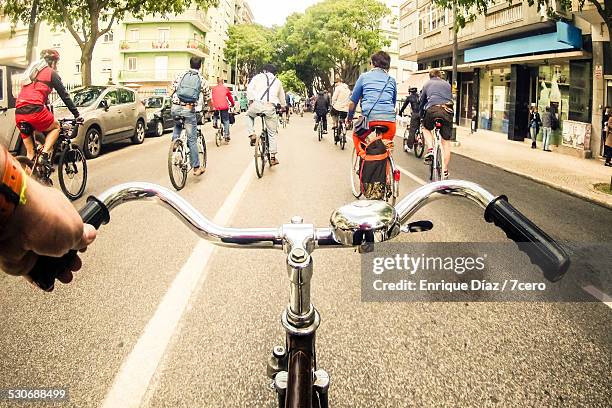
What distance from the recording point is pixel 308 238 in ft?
4.40

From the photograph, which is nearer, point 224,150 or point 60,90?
point 60,90

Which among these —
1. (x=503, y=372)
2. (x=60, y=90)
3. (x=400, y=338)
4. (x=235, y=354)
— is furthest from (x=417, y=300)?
(x=60, y=90)

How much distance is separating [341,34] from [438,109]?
53.8 metres

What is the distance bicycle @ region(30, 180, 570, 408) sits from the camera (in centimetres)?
116

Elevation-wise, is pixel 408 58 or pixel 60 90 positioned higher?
pixel 408 58

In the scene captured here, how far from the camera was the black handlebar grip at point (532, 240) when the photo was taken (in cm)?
119

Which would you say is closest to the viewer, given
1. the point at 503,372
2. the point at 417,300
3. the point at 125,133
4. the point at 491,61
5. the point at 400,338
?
the point at 503,372

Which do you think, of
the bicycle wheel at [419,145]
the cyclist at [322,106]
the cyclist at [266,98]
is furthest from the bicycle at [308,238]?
the cyclist at [322,106]

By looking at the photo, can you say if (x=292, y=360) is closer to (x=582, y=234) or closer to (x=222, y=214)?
A: (x=222, y=214)

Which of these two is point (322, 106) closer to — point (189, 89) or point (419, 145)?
point (419, 145)

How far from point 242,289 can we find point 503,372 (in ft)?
6.68

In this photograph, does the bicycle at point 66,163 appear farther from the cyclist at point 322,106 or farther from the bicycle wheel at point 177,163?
the cyclist at point 322,106

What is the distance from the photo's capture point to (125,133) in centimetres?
1570

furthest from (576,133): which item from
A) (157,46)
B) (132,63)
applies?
(132,63)
